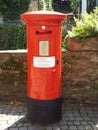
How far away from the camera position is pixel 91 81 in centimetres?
538

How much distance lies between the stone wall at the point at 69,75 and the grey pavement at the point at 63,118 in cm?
23

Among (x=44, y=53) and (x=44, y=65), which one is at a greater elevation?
(x=44, y=53)

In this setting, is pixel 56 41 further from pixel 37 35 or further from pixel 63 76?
pixel 63 76

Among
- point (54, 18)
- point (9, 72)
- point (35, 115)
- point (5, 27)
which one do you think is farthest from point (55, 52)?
point (5, 27)

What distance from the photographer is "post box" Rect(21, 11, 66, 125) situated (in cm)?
423

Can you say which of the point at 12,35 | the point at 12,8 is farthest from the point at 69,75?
the point at 12,8

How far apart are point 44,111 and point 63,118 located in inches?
17.9

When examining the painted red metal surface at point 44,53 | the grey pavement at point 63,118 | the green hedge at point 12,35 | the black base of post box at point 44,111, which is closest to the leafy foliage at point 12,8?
the green hedge at point 12,35

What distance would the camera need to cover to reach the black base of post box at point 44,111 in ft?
14.7

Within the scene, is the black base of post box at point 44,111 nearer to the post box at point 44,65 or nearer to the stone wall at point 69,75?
the post box at point 44,65

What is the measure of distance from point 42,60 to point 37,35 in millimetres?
369

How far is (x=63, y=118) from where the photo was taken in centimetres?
479

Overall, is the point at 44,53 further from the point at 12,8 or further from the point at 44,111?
the point at 12,8

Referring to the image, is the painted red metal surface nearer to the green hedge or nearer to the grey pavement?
the grey pavement
